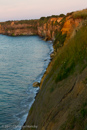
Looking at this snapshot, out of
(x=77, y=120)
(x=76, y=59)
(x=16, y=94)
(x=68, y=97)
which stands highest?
(x=76, y=59)

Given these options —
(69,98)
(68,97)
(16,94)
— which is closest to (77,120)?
(69,98)

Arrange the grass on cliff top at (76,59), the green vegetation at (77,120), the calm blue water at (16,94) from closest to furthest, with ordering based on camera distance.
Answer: the green vegetation at (77,120) < the grass on cliff top at (76,59) < the calm blue water at (16,94)

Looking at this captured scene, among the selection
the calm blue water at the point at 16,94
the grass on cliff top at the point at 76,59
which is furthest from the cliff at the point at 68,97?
the calm blue water at the point at 16,94

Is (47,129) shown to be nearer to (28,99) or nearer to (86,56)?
(86,56)

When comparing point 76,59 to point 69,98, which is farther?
point 76,59

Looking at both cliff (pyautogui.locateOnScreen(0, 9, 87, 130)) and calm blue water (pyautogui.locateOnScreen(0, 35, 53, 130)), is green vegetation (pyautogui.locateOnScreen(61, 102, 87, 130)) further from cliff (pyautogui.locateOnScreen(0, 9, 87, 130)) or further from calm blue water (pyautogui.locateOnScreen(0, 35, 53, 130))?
calm blue water (pyautogui.locateOnScreen(0, 35, 53, 130))

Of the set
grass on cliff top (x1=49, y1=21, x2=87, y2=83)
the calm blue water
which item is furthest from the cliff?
the calm blue water

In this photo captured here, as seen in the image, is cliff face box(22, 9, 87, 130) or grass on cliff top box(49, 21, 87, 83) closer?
cliff face box(22, 9, 87, 130)

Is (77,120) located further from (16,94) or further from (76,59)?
(16,94)

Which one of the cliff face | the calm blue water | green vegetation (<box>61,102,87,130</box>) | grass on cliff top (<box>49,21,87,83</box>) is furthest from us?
the calm blue water

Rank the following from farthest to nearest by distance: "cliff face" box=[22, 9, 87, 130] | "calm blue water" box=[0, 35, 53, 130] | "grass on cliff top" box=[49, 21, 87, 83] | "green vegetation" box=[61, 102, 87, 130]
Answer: "calm blue water" box=[0, 35, 53, 130]
"grass on cliff top" box=[49, 21, 87, 83]
"cliff face" box=[22, 9, 87, 130]
"green vegetation" box=[61, 102, 87, 130]

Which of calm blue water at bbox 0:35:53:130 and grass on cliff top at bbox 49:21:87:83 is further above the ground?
grass on cliff top at bbox 49:21:87:83

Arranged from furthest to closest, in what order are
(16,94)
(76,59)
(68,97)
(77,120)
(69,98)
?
(16,94), (76,59), (68,97), (69,98), (77,120)

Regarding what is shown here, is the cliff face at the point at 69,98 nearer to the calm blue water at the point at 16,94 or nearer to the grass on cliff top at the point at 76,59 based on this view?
the grass on cliff top at the point at 76,59
